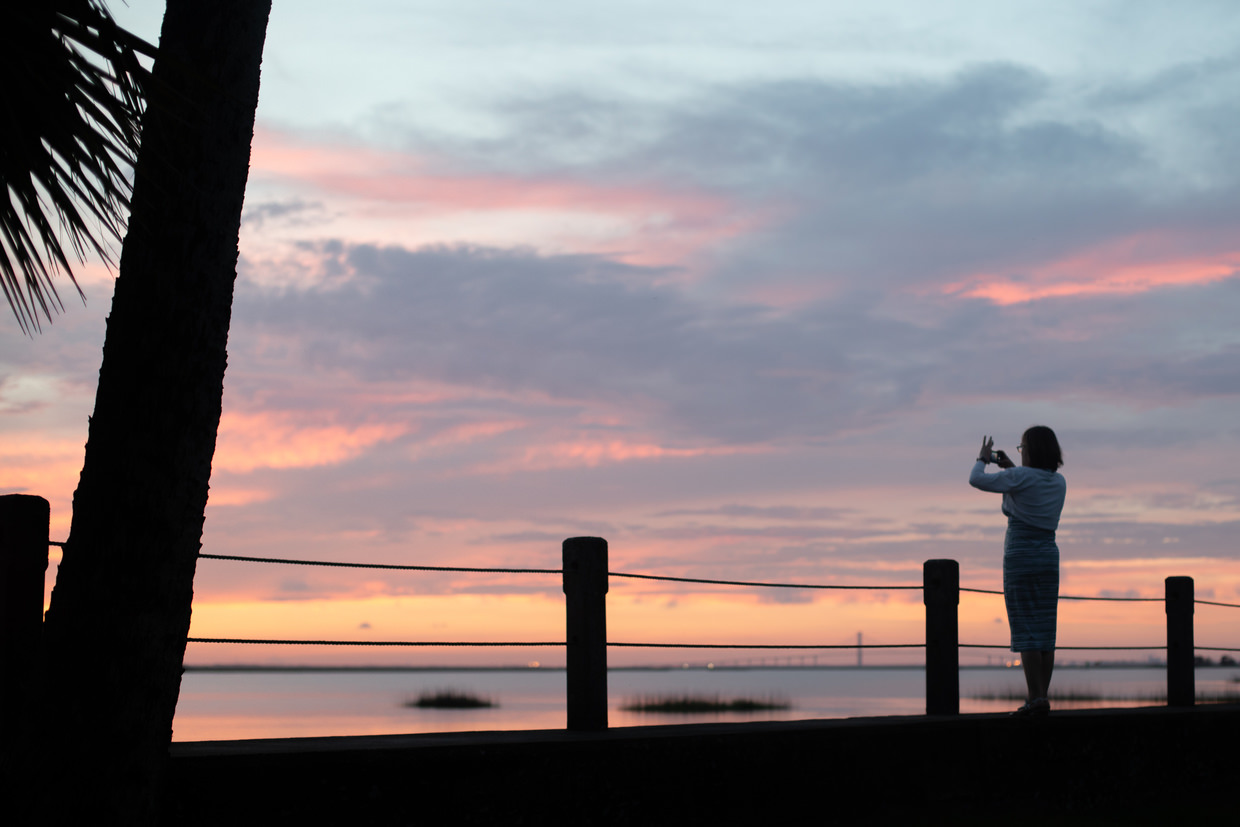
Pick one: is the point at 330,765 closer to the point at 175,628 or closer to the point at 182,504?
the point at 175,628

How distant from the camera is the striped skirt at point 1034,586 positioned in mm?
7910

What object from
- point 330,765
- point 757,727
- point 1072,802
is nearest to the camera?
point 330,765

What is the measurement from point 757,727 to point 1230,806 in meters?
4.19

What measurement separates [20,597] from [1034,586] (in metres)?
6.00

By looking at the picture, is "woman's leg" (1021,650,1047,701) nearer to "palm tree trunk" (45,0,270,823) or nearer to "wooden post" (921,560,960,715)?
"wooden post" (921,560,960,715)

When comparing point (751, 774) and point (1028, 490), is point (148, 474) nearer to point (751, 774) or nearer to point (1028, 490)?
point (751, 774)

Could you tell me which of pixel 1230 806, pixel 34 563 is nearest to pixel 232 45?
pixel 34 563

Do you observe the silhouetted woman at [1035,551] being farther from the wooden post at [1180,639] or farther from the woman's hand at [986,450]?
the wooden post at [1180,639]

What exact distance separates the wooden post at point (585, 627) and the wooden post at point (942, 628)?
114 inches

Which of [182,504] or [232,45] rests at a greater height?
[232,45]

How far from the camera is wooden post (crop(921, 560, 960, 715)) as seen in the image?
834 centimetres

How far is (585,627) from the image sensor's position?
6465 mm

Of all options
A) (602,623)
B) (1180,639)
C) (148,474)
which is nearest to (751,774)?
(602,623)

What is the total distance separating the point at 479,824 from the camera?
5395 mm
